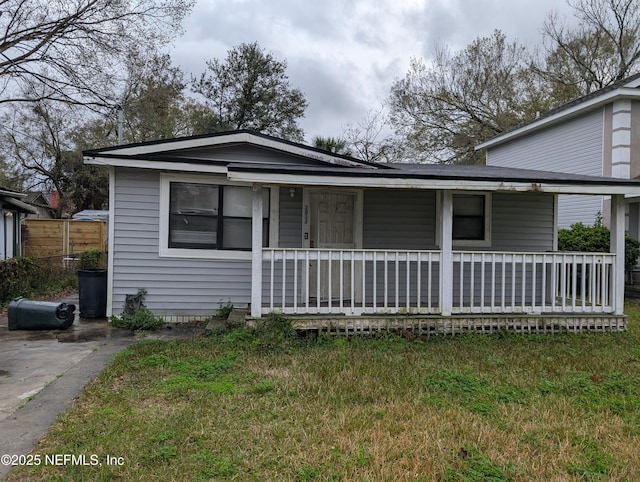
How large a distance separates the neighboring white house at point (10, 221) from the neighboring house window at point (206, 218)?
29.3 ft

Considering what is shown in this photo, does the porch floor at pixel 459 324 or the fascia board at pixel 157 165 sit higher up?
the fascia board at pixel 157 165

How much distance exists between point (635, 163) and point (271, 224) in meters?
9.91

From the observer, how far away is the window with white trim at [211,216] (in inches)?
290

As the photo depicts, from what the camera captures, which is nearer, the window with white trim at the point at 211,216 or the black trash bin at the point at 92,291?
the window with white trim at the point at 211,216

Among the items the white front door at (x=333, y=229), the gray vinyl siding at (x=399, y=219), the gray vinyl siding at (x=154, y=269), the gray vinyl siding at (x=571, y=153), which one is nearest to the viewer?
the gray vinyl siding at (x=154, y=269)

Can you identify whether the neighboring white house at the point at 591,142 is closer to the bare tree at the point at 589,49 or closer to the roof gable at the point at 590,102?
the roof gable at the point at 590,102

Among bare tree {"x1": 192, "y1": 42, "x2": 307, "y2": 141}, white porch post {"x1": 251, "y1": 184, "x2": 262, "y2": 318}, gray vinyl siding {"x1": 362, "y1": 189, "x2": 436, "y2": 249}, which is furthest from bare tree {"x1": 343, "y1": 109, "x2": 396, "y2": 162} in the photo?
white porch post {"x1": 251, "y1": 184, "x2": 262, "y2": 318}

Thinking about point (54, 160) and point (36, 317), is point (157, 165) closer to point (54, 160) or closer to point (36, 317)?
point (36, 317)

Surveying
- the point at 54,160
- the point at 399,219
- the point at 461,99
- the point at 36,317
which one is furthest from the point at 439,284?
the point at 54,160

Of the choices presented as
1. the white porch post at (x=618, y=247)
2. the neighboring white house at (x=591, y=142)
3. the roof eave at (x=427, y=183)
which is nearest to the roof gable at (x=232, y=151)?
the roof eave at (x=427, y=183)

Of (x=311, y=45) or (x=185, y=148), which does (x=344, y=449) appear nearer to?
(x=185, y=148)

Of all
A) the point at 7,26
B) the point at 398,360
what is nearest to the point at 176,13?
the point at 7,26

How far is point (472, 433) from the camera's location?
3324mm

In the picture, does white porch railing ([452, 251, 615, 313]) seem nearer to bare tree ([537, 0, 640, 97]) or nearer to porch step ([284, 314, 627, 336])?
porch step ([284, 314, 627, 336])
